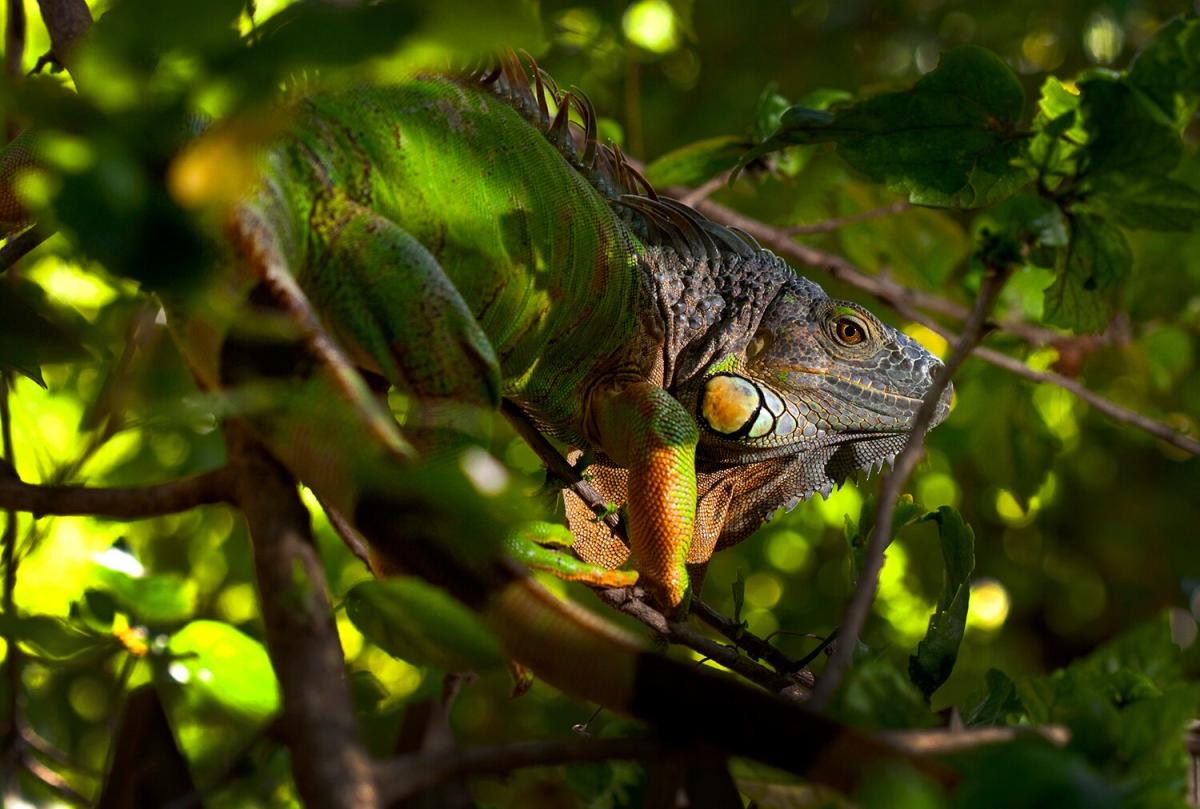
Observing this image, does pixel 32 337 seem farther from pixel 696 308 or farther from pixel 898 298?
pixel 898 298

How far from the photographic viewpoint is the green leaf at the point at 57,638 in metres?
1.47

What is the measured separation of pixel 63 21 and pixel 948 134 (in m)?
1.59

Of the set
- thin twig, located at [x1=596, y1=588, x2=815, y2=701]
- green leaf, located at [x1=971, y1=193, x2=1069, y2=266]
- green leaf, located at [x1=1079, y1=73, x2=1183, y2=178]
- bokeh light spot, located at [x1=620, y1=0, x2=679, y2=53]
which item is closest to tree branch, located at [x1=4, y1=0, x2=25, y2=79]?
thin twig, located at [x1=596, y1=588, x2=815, y2=701]

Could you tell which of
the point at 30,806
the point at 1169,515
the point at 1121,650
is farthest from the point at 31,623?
the point at 1169,515

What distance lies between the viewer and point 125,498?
4.86ft

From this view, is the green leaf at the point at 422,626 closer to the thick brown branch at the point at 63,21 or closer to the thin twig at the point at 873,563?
the thin twig at the point at 873,563

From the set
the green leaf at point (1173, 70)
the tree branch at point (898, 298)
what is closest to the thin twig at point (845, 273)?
the tree branch at point (898, 298)

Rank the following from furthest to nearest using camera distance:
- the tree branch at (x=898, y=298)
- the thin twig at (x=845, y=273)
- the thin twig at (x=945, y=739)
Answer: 1. the thin twig at (x=845, y=273)
2. the tree branch at (x=898, y=298)
3. the thin twig at (x=945, y=739)

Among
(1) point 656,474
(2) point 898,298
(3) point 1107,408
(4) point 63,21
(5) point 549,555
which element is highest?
(4) point 63,21

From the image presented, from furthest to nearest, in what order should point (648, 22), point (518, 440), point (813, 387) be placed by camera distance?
point (518, 440), point (648, 22), point (813, 387)

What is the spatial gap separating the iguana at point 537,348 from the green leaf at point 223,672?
250 mm

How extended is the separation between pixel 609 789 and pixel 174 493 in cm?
73

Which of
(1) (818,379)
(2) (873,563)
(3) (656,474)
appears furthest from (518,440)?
(2) (873,563)

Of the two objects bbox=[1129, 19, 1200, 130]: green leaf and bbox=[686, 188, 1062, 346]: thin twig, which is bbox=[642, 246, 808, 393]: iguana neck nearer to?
bbox=[686, 188, 1062, 346]: thin twig
